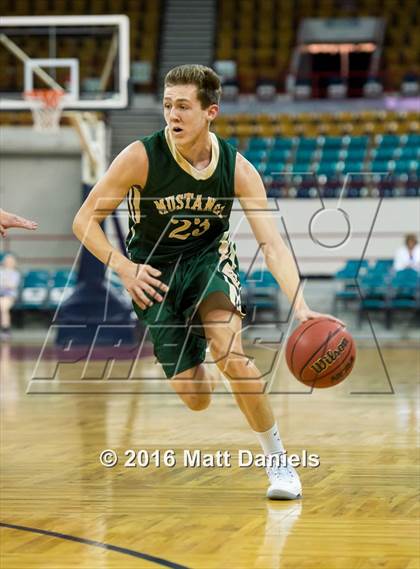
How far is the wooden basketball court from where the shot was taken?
363 centimetres

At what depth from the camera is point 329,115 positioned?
19.8 meters

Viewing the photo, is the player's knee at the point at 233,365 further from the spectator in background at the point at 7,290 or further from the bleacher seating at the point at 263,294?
the spectator in background at the point at 7,290

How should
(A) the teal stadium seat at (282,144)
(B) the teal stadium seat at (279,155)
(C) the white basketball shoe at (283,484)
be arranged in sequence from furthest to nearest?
1. (A) the teal stadium seat at (282,144)
2. (B) the teal stadium seat at (279,155)
3. (C) the white basketball shoe at (283,484)

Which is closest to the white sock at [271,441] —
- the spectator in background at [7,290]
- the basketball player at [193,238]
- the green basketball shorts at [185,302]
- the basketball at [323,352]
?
the basketball player at [193,238]

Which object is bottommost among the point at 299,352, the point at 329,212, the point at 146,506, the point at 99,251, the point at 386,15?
the point at 329,212

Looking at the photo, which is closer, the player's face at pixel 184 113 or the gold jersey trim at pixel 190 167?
the player's face at pixel 184 113

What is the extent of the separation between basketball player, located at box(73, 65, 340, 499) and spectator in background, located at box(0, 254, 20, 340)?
10.7 meters

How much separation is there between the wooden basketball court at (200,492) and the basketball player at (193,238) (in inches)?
15.0

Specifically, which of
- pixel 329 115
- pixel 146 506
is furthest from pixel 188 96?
pixel 329 115

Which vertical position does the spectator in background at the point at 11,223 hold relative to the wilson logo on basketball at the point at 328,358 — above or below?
above

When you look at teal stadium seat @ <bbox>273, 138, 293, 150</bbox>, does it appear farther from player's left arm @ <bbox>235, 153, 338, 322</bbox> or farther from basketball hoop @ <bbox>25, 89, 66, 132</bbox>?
player's left arm @ <bbox>235, 153, 338, 322</bbox>

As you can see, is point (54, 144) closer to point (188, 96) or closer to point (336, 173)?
point (336, 173)

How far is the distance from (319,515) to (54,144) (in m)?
14.1

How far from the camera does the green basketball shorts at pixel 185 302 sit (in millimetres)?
4605
